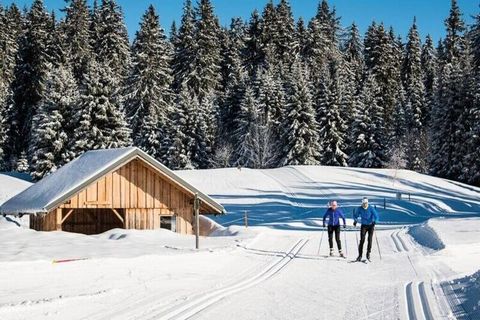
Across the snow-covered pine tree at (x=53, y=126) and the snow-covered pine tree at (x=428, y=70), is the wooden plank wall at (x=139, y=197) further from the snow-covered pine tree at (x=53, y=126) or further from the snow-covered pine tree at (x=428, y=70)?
the snow-covered pine tree at (x=428, y=70)

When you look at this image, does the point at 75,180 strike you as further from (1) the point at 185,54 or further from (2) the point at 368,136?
(1) the point at 185,54

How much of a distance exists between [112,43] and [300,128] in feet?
85.9

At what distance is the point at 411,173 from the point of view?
52.8 m

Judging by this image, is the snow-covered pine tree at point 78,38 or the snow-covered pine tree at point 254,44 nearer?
the snow-covered pine tree at point 78,38

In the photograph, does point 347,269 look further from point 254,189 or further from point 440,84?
point 440,84

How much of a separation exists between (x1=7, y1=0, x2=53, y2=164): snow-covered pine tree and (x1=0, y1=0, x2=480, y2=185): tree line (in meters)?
0.13

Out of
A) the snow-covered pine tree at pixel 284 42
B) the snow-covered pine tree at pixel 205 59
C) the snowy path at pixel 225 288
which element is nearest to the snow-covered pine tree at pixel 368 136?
the snow-covered pine tree at pixel 205 59

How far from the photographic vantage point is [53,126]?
46.1 metres

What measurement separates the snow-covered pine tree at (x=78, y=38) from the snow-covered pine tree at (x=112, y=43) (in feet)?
4.89

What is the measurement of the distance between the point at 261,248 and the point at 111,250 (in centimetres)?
502

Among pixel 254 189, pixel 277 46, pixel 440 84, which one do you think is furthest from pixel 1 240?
pixel 277 46

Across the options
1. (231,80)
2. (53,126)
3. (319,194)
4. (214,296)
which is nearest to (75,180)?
(214,296)

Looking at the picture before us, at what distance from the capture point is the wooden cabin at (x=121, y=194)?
23000mm

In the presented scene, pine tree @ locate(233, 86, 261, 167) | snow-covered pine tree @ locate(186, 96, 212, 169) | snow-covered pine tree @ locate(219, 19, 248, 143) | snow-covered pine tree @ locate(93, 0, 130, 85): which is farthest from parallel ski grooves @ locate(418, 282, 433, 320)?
snow-covered pine tree @ locate(93, 0, 130, 85)
